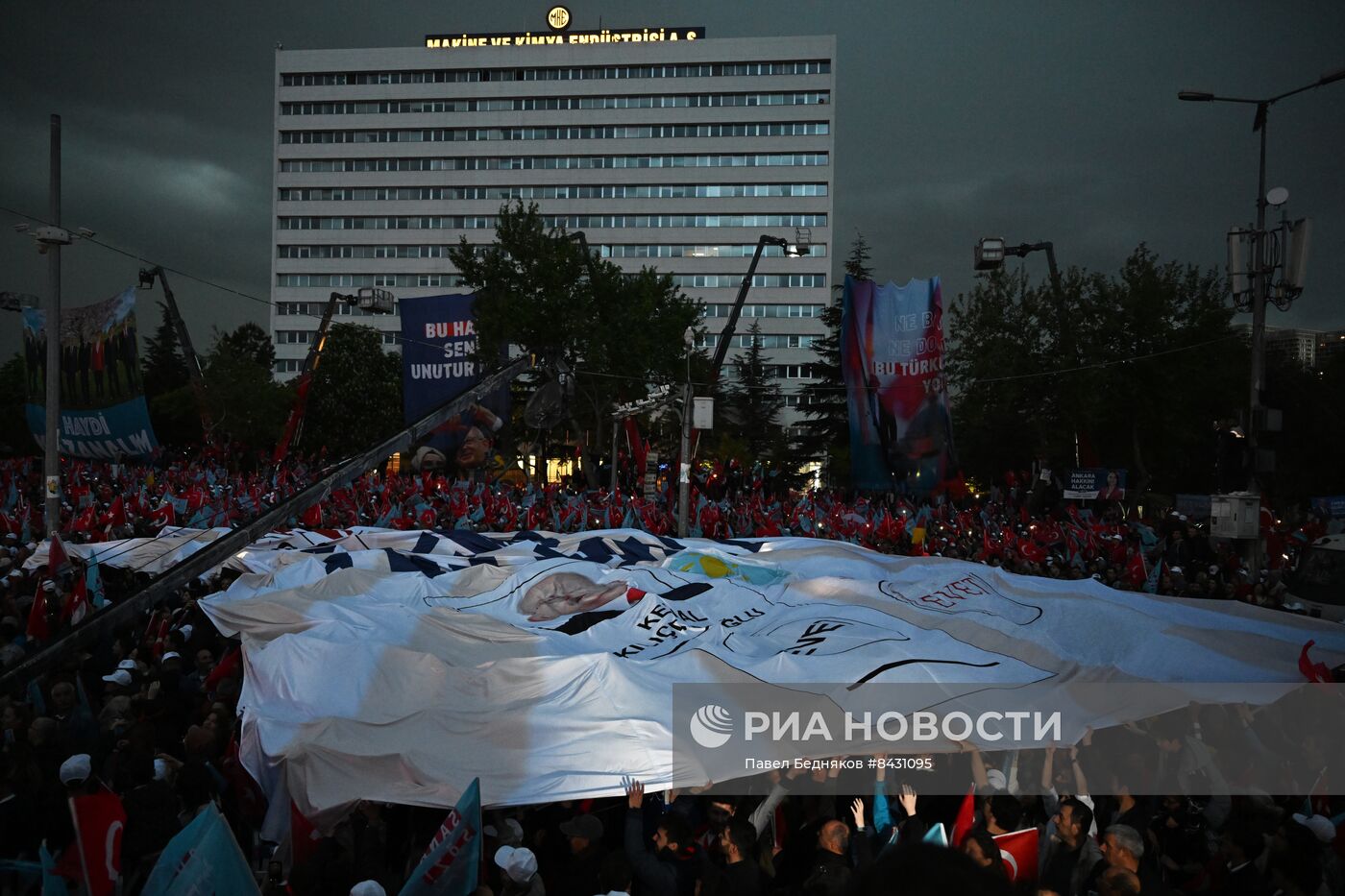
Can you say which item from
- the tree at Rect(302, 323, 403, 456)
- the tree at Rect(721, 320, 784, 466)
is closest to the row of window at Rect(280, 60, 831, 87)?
the tree at Rect(721, 320, 784, 466)

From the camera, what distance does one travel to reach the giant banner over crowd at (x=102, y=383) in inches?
1258

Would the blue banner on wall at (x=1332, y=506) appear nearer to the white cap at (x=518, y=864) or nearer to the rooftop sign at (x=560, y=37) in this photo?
the white cap at (x=518, y=864)

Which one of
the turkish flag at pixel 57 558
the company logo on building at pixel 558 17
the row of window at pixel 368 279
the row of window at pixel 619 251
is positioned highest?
the company logo on building at pixel 558 17

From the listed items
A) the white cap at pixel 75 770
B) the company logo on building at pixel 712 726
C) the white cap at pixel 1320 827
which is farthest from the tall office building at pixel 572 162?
the white cap at pixel 1320 827

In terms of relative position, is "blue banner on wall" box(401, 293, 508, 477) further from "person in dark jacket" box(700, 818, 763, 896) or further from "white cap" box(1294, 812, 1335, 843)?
"white cap" box(1294, 812, 1335, 843)

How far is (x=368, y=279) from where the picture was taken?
83375 millimetres

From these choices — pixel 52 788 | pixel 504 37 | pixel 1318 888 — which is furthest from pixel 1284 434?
pixel 504 37

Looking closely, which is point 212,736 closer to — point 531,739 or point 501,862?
point 531,739

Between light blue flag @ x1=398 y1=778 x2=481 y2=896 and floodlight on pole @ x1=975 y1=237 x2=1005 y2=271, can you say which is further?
floodlight on pole @ x1=975 y1=237 x2=1005 y2=271

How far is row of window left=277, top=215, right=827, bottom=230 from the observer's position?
79062 mm

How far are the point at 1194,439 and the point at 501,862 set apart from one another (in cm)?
4273

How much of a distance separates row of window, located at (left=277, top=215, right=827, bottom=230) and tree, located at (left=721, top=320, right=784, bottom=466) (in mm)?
11999

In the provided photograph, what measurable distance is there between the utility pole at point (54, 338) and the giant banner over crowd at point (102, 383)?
12639mm

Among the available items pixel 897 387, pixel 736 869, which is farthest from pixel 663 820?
pixel 897 387
